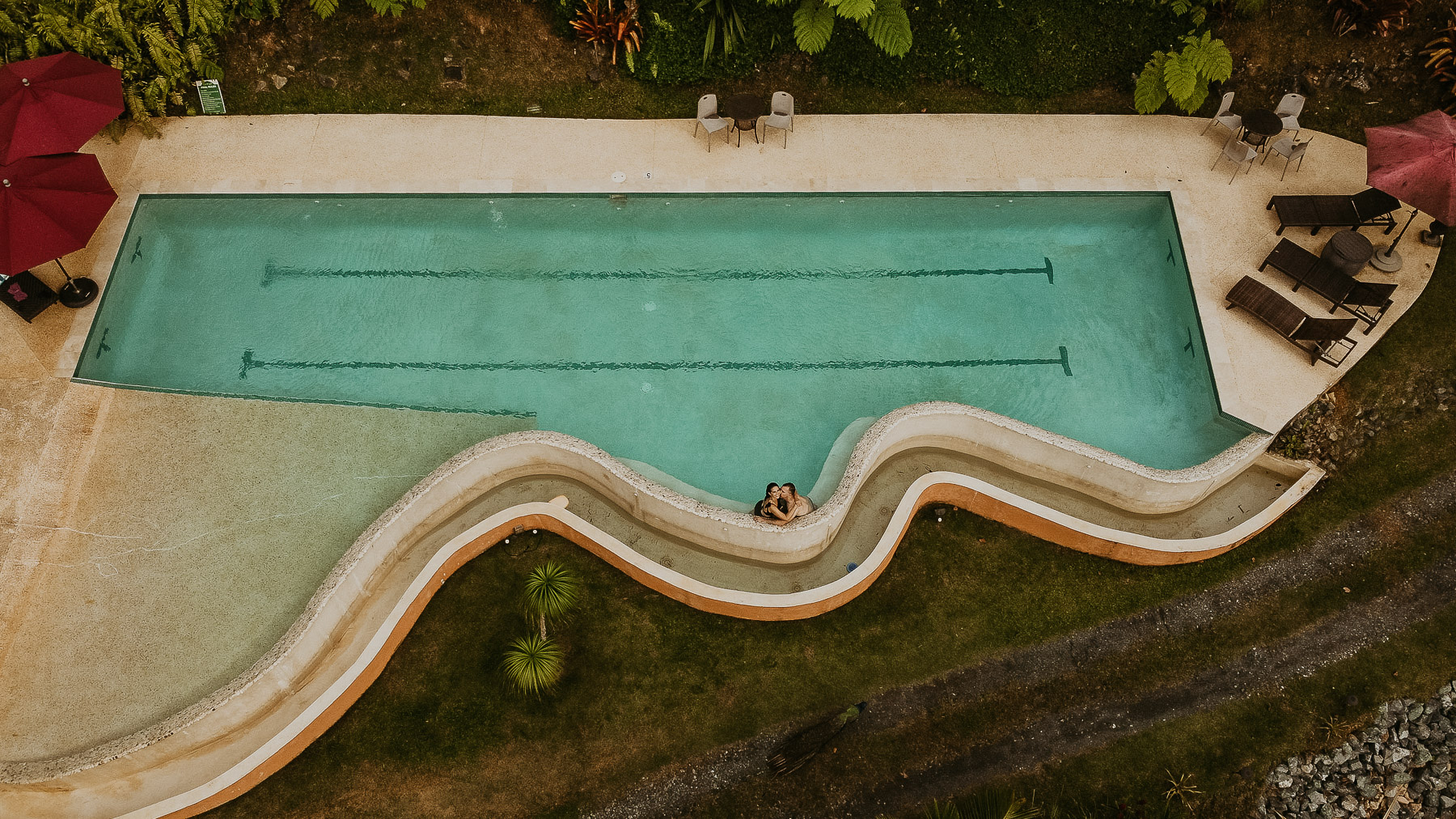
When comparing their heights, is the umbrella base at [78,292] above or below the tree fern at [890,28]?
below

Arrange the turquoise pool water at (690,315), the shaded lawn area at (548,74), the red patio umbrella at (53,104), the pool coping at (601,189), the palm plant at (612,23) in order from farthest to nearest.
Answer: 1. the shaded lawn area at (548,74)
2. the palm plant at (612,23)
3. the pool coping at (601,189)
4. the turquoise pool water at (690,315)
5. the red patio umbrella at (53,104)

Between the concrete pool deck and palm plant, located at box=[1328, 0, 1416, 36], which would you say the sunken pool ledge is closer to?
the concrete pool deck

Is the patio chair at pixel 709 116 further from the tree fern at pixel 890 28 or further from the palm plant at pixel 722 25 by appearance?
the tree fern at pixel 890 28

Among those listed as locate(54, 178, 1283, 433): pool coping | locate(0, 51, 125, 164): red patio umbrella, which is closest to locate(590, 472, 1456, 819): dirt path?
locate(54, 178, 1283, 433): pool coping

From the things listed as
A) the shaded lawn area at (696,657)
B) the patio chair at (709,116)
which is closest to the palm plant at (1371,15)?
the shaded lawn area at (696,657)

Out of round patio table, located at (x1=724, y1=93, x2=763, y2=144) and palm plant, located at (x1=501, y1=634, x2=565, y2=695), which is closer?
palm plant, located at (x1=501, y1=634, x2=565, y2=695)

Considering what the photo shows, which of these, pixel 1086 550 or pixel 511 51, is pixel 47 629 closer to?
pixel 511 51
